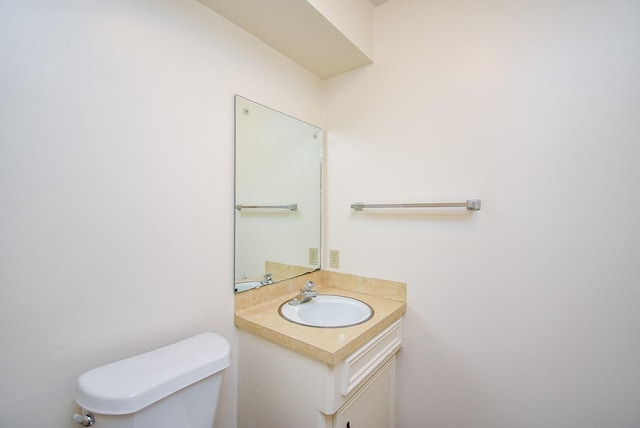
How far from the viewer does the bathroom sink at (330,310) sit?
4.41ft

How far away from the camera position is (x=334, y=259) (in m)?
1.68

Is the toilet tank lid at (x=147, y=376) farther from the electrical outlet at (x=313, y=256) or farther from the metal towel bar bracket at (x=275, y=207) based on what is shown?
the electrical outlet at (x=313, y=256)

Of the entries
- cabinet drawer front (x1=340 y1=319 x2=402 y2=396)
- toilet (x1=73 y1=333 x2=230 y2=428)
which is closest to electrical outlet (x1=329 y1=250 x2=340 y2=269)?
cabinet drawer front (x1=340 y1=319 x2=402 y2=396)

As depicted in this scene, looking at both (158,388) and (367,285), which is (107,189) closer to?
(158,388)

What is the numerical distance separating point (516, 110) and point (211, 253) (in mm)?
1424

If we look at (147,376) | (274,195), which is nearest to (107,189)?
(147,376)

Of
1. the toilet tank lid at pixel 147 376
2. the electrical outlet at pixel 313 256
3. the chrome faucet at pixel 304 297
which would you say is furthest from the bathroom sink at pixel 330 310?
the toilet tank lid at pixel 147 376

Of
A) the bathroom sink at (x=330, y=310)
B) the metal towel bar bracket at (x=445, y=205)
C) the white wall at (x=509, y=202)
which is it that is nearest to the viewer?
the white wall at (x=509, y=202)

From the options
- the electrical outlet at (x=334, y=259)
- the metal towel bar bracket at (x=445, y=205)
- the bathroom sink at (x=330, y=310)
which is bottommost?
the bathroom sink at (x=330, y=310)

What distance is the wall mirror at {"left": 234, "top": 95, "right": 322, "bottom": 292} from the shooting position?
1.28 metres

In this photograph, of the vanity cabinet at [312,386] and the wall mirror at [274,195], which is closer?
the vanity cabinet at [312,386]

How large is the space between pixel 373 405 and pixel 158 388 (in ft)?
3.00

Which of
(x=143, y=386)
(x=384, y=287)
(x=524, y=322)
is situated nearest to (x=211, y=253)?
(x=143, y=386)

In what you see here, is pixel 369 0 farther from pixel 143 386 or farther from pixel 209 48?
pixel 143 386
